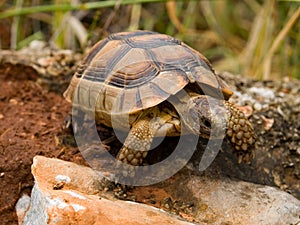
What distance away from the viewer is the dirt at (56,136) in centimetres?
235

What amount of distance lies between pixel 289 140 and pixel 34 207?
1559 mm

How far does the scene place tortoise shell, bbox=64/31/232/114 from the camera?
2.37 meters

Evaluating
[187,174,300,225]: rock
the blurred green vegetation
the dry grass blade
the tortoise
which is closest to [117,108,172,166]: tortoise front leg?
the tortoise

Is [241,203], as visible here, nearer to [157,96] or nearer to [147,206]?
[147,206]

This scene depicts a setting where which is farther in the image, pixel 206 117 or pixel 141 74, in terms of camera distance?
pixel 141 74

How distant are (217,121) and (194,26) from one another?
3.86 metres

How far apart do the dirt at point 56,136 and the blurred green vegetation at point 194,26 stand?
0.54 meters

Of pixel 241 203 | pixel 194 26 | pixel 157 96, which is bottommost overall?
pixel 194 26

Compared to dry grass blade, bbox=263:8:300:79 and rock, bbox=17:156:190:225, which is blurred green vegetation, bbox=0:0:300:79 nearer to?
dry grass blade, bbox=263:8:300:79

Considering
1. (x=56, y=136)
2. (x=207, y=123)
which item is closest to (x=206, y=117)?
(x=207, y=123)

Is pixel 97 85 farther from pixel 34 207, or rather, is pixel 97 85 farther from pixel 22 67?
pixel 22 67

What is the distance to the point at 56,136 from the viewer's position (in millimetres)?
2729

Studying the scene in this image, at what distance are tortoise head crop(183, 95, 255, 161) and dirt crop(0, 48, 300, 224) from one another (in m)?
0.21

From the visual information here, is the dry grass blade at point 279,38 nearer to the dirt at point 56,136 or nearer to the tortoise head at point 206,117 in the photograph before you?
the dirt at point 56,136
